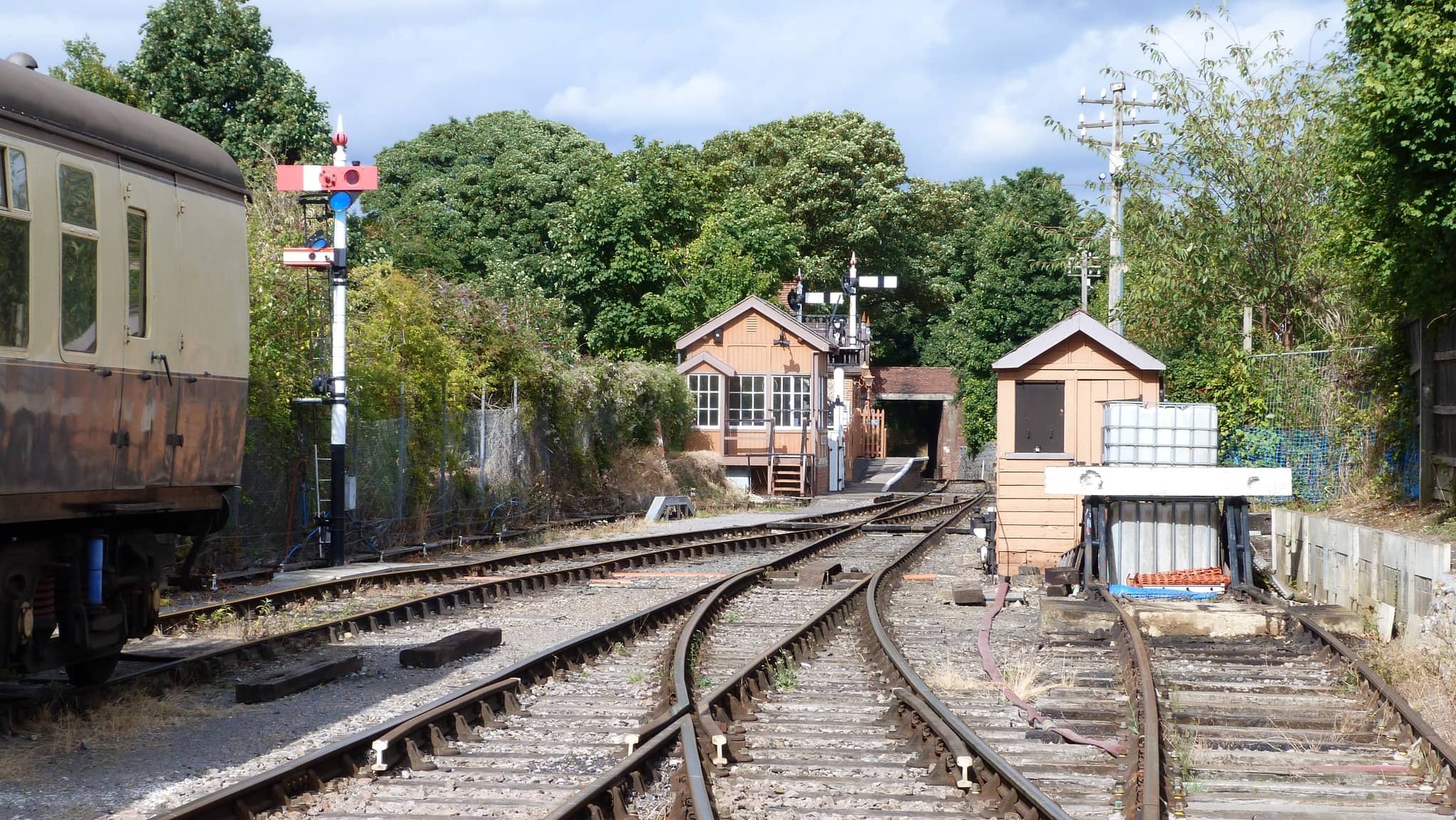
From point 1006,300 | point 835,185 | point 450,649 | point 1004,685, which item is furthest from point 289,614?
point 835,185

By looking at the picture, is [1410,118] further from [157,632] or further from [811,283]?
[811,283]

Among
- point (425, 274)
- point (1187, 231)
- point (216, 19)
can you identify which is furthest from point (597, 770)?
point (216, 19)

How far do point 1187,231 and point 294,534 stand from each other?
14.8 m

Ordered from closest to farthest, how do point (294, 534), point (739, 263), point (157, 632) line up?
point (157, 632)
point (294, 534)
point (739, 263)

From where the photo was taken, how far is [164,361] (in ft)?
26.0

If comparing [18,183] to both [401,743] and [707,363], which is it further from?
[707,363]

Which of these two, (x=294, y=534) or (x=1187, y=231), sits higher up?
(x=1187, y=231)

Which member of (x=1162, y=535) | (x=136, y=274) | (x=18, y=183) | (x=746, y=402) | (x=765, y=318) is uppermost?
(x=765, y=318)

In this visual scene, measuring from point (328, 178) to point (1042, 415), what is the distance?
8991 millimetres

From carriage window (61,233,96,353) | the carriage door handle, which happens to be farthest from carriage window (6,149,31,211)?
the carriage door handle

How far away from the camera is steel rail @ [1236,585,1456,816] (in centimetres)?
621

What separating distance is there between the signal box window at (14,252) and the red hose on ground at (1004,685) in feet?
18.7

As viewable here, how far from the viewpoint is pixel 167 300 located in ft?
26.3

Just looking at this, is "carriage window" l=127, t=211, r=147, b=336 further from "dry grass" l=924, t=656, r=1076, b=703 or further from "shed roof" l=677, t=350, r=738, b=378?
"shed roof" l=677, t=350, r=738, b=378
